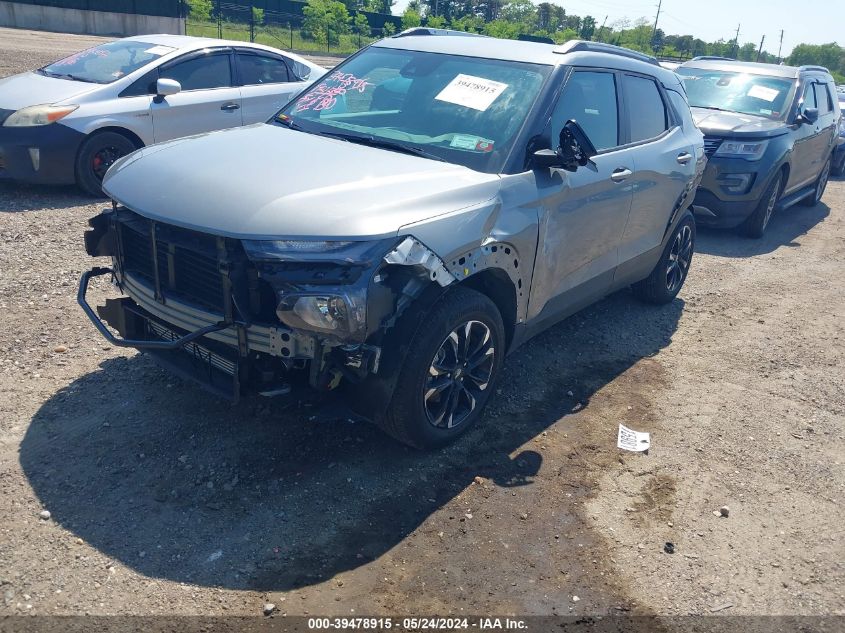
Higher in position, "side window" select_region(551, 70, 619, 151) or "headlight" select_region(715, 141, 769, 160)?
"side window" select_region(551, 70, 619, 151)

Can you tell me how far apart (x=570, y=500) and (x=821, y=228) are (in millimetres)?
8718

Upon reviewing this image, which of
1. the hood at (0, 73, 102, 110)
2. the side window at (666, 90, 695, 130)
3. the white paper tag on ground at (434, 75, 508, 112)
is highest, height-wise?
the white paper tag on ground at (434, 75, 508, 112)

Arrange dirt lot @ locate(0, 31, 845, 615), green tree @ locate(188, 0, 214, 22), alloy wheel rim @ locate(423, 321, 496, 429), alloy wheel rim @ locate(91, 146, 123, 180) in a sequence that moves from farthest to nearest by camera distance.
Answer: green tree @ locate(188, 0, 214, 22)
alloy wheel rim @ locate(91, 146, 123, 180)
alloy wheel rim @ locate(423, 321, 496, 429)
dirt lot @ locate(0, 31, 845, 615)

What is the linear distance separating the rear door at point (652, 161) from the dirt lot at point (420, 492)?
97 centimetres

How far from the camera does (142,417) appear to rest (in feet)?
13.4

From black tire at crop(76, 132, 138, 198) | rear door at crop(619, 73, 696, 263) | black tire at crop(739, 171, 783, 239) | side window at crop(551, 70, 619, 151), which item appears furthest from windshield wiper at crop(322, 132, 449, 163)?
black tire at crop(739, 171, 783, 239)

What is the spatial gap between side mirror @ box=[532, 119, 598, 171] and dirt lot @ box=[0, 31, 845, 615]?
4.94 feet

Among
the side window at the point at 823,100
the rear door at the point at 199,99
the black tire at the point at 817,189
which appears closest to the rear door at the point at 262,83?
the rear door at the point at 199,99

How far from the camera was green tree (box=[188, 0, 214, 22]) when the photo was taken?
38344 mm

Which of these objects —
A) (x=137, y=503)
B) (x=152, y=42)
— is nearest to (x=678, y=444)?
(x=137, y=503)

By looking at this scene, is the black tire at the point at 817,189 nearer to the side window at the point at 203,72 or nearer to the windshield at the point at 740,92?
→ the windshield at the point at 740,92

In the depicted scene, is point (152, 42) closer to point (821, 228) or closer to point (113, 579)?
point (113, 579)

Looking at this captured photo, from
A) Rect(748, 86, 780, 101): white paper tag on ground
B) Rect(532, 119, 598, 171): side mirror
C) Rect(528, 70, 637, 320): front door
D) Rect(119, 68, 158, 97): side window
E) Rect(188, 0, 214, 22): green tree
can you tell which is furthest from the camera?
Rect(188, 0, 214, 22): green tree

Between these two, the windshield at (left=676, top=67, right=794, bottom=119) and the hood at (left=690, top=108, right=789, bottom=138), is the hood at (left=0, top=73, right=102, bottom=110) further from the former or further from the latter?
the windshield at (left=676, top=67, right=794, bottom=119)
